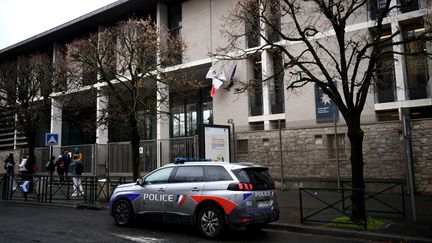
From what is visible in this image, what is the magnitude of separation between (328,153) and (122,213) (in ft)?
35.6

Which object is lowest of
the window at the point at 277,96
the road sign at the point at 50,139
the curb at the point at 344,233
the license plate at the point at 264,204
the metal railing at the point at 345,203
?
the curb at the point at 344,233

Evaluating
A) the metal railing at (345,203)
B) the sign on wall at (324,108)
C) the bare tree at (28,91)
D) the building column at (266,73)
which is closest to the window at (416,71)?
the sign on wall at (324,108)

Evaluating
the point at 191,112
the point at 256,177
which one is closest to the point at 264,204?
the point at 256,177

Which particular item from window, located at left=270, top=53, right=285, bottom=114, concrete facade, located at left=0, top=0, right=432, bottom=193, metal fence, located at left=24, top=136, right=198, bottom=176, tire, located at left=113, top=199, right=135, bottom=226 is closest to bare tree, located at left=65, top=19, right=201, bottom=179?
metal fence, located at left=24, top=136, right=198, bottom=176

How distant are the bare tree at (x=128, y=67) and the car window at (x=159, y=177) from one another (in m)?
5.53

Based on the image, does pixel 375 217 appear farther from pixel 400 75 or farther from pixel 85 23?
pixel 85 23

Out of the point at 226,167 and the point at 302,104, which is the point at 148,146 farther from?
the point at 226,167

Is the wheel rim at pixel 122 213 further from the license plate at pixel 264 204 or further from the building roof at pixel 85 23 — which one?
the building roof at pixel 85 23

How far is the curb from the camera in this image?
8289 millimetres

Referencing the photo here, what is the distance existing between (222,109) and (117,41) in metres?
7.25

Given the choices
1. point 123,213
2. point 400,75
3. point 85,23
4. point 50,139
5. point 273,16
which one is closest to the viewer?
point 123,213

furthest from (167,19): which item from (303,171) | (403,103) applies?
(403,103)

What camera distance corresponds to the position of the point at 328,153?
58.4 feet

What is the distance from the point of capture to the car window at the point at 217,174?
8799mm
